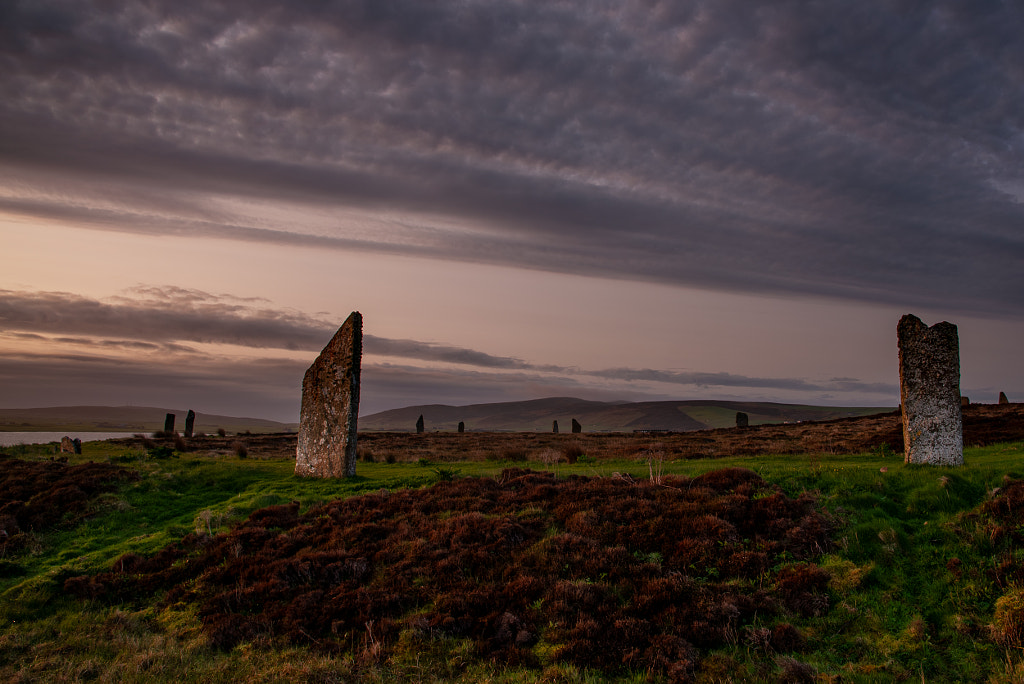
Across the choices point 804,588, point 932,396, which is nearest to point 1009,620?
point 804,588

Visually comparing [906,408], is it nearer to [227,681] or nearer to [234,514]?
[227,681]

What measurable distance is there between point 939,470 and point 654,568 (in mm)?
10444

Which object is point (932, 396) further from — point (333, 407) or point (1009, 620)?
point (333, 407)

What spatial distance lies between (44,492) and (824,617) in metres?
23.8

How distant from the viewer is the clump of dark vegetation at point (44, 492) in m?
16.9

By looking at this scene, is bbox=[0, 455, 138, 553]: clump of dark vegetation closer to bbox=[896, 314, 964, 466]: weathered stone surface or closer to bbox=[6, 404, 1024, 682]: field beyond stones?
bbox=[6, 404, 1024, 682]: field beyond stones

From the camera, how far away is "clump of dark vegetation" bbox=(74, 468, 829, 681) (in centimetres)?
910

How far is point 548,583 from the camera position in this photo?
10492 mm

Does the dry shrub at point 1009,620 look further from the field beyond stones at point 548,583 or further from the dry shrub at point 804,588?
the dry shrub at point 804,588

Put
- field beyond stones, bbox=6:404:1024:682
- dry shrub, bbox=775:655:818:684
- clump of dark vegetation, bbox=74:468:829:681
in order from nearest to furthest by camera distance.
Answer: dry shrub, bbox=775:655:818:684 → field beyond stones, bbox=6:404:1024:682 → clump of dark vegetation, bbox=74:468:829:681

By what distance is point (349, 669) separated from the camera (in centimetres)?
862

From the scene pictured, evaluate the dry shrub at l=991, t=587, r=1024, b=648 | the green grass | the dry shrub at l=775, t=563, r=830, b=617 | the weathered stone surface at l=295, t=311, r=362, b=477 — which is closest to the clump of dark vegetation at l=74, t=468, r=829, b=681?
the dry shrub at l=775, t=563, r=830, b=617

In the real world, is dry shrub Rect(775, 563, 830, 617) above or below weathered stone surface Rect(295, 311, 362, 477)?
below

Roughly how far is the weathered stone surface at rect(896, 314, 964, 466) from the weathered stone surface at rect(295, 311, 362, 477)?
65.0 ft
